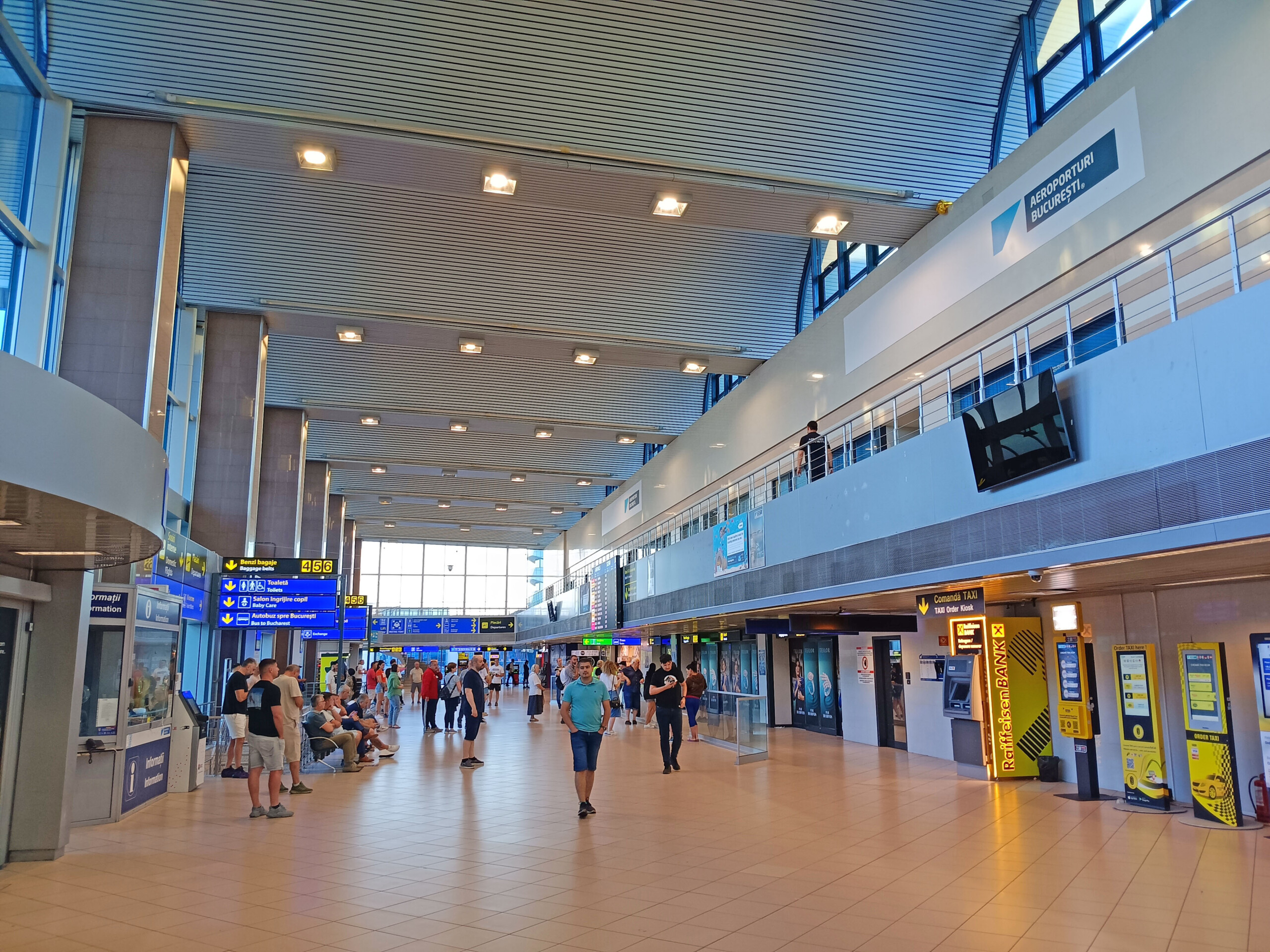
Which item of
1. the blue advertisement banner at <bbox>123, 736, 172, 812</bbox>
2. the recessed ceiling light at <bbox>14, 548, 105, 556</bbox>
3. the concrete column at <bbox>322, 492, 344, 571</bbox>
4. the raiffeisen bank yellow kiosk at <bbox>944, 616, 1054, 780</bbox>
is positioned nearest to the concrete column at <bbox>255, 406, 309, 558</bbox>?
the blue advertisement banner at <bbox>123, 736, 172, 812</bbox>

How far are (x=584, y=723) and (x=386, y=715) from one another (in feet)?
52.7

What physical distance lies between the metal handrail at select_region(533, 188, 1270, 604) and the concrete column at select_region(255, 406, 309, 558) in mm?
10814

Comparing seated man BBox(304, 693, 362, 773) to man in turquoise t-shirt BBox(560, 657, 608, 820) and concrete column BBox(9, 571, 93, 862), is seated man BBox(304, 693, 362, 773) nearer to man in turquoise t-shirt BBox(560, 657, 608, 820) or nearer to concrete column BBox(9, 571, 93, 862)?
concrete column BBox(9, 571, 93, 862)

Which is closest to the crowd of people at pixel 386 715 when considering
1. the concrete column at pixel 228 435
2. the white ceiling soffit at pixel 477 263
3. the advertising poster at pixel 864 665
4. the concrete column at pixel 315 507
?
the advertising poster at pixel 864 665

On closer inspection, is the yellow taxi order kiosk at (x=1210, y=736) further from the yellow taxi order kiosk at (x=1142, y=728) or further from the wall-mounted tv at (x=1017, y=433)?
the wall-mounted tv at (x=1017, y=433)

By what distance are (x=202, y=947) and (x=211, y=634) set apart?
13.8 meters

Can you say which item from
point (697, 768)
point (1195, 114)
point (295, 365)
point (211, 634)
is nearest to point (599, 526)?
point (295, 365)

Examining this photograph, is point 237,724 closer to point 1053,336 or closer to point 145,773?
point 145,773

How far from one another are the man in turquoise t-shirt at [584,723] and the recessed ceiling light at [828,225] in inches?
329

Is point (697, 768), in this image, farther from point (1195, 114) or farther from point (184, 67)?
point (184, 67)

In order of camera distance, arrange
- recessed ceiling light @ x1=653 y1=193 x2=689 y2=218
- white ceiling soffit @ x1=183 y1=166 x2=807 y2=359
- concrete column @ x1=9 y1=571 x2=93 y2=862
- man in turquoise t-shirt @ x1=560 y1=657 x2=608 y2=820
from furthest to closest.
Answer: white ceiling soffit @ x1=183 y1=166 x2=807 y2=359 < recessed ceiling light @ x1=653 y1=193 x2=689 y2=218 < man in turquoise t-shirt @ x1=560 y1=657 x2=608 y2=820 < concrete column @ x1=9 y1=571 x2=93 y2=862

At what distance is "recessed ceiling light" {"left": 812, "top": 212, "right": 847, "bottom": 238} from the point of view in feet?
45.7

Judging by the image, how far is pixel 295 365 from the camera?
22.5 metres

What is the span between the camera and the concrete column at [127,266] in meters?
10.8
